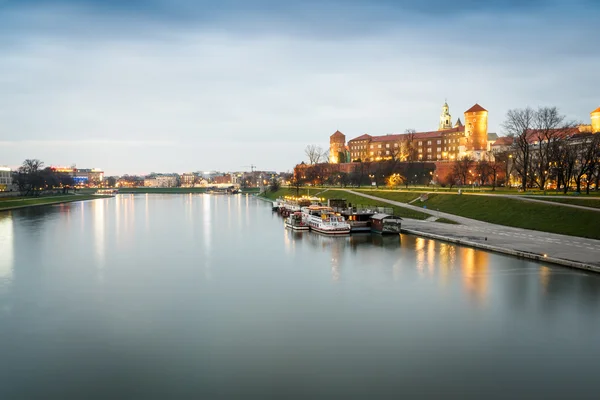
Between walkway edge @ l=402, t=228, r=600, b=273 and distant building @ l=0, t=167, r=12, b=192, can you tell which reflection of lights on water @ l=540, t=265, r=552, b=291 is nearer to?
walkway edge @ l=402, t=228, r=600, b=273

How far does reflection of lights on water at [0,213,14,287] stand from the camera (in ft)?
79.4

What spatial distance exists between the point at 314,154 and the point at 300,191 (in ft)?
121

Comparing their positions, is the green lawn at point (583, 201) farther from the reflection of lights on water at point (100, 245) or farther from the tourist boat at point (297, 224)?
the reflection of lights on water at point (100, 245)

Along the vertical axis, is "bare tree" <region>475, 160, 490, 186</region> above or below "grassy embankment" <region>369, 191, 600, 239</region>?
above

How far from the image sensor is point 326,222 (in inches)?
1655

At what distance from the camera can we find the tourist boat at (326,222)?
4097 centimetres

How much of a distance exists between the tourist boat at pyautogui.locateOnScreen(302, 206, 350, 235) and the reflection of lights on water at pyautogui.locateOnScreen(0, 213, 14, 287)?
25383 millimetres

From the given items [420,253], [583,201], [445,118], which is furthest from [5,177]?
[583,201]

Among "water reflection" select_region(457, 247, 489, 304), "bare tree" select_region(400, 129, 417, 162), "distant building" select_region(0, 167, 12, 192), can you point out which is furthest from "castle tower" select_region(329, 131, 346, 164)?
"water reflection" select_region(457, 247, 489, 304)

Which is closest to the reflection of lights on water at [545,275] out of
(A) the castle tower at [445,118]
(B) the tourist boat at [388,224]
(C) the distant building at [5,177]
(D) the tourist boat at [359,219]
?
(B) the tourist boat at [388,224]

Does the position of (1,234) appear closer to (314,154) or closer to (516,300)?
(516,300)

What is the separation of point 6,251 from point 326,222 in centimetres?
2643

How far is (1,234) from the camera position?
41000 mm

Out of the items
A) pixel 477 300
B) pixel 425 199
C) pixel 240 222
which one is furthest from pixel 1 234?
pixel 425 199
